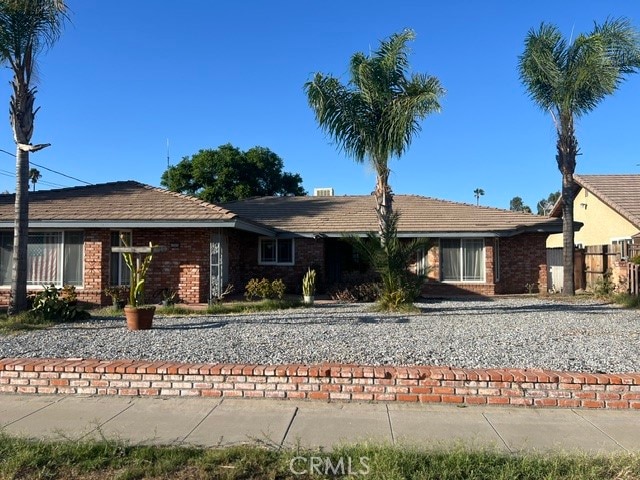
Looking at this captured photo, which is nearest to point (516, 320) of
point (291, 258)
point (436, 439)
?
point (436, 439)

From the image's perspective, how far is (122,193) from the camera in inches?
646

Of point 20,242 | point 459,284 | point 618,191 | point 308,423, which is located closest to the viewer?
point 308,423

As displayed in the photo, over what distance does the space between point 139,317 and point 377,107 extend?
795 cm

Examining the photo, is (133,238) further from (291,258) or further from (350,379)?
(350,379)

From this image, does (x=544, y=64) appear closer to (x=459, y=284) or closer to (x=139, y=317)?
(x=459, y=284)

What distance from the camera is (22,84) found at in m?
11.1

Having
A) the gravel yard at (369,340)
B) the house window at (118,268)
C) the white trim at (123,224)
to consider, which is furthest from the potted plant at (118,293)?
the gravel yard at (369,340)

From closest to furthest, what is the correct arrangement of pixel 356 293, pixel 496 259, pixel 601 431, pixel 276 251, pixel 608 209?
1. pixel 601 431
2. pixel 356 293
3. pixel 496 259
4. pixel 276 251
5. pixel 608 209

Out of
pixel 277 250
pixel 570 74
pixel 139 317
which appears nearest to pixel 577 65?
pixel 570 74

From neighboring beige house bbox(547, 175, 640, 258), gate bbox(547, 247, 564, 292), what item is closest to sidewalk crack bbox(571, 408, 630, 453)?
gate bbox(547, 247, 564, 292)

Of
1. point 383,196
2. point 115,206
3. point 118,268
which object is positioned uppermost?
point 383,196

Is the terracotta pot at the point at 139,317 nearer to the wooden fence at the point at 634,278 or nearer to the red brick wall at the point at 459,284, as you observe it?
the red brick wall at the point at 459,284

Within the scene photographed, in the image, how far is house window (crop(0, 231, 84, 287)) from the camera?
1459 cm

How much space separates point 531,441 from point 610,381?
1524mm
